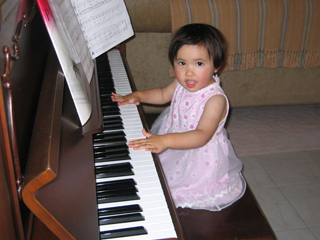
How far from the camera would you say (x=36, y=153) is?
57 centimetres

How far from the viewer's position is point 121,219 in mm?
752

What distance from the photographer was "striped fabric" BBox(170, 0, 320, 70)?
7.13 feet

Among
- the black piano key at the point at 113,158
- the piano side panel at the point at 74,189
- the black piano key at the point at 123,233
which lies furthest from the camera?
the black piano key at the point at 113,158

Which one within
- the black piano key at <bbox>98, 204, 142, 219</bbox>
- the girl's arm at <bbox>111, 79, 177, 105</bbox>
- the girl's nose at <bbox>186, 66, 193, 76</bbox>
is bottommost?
the girl's arm at <bbox>111, 79, 177, 105</bbox>

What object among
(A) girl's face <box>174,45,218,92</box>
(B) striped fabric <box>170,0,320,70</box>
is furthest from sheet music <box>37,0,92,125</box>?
(B) striped fabric <box>170,0,320,70</box>

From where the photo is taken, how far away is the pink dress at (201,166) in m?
1.24

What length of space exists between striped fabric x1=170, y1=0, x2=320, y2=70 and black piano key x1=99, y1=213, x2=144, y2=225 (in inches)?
65.2

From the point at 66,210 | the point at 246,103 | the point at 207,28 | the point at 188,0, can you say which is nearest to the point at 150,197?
the point at 66,210

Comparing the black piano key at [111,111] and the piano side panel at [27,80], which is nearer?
the piano side panel at [27,80]

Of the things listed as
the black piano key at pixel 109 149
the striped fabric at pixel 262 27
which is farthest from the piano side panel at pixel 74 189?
the striped fabric at pixel 262 27

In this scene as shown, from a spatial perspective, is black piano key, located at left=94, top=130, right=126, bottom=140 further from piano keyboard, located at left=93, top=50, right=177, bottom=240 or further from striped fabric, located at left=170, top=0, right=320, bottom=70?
striped fabric, located at left=170, top=0, right=320, bottom=70

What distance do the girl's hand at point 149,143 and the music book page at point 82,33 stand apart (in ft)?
0.64

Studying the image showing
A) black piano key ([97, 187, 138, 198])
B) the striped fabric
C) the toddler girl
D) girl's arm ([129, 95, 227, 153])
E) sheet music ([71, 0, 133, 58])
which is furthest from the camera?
the striped fabric

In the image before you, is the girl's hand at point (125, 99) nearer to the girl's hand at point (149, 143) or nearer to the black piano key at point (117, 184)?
the girl's hand at point (149, 143)
